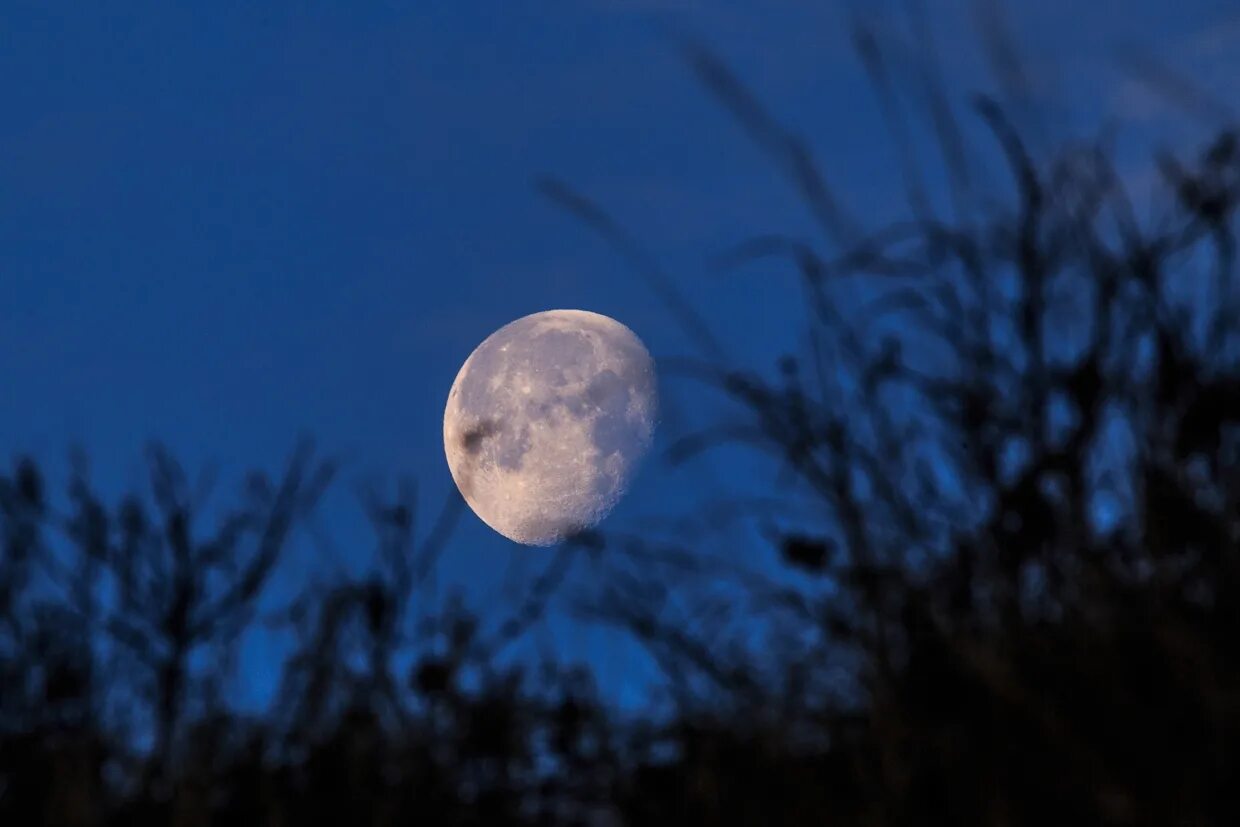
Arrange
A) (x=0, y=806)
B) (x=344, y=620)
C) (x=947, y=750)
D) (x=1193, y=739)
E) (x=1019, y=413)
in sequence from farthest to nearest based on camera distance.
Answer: (x=0, y=806) → (x=344, y=620) → (x=1019, y=413) → (x=947, y=750) → (x=1193, y=739)

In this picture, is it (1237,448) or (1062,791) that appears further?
(1237,448)

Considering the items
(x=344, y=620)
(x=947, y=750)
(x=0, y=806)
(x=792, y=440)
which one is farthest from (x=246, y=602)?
(x=947, y=750)

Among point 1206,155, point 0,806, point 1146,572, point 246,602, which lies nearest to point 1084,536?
point 1146,572

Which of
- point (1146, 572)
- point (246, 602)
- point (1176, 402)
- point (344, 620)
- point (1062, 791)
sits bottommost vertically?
point (1062, 791)

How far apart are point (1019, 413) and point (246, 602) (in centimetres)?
227

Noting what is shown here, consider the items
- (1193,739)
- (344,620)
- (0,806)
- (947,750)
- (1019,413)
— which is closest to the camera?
(1193,739)

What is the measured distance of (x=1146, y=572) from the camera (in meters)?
2.89

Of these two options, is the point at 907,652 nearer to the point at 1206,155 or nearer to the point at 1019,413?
the point at 1019,413

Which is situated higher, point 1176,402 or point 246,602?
point 246,602

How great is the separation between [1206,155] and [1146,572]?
83 cm

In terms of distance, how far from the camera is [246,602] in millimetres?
4184

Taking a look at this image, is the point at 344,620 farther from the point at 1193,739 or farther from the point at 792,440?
the point at 1193,739

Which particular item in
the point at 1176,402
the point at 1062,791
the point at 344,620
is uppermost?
the point at 344,620

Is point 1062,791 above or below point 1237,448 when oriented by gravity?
below
